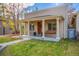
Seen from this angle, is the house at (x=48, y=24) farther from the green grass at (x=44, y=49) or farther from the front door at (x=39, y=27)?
the green grass at (x=44, y=49)

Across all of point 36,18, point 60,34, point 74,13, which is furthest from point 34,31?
point 74,13

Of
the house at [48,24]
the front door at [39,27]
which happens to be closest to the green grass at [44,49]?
the house at [48,24]

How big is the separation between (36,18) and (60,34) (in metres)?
0.48

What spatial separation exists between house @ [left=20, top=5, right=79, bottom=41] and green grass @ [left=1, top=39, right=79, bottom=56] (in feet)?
0.34

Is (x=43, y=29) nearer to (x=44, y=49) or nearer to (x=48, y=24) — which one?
(x=48, y=24)

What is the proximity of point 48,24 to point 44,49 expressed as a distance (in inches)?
17.2

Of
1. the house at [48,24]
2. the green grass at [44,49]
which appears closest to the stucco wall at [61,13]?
the house at [48,24]

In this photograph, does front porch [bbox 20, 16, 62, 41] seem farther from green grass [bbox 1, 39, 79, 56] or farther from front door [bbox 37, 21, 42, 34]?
green grass [bbox 1, 39, 79, 56]

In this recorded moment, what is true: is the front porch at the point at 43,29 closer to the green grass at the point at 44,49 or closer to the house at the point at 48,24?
the house at the point at 48,24

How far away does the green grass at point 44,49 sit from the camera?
133 inches

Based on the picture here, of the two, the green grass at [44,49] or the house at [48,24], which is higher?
the house at [48,24]

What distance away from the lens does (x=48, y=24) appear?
356 cm

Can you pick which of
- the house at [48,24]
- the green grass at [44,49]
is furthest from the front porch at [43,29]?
the green grass at [44,49]

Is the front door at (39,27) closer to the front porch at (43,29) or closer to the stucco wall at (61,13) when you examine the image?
the front porch at (43,29)
